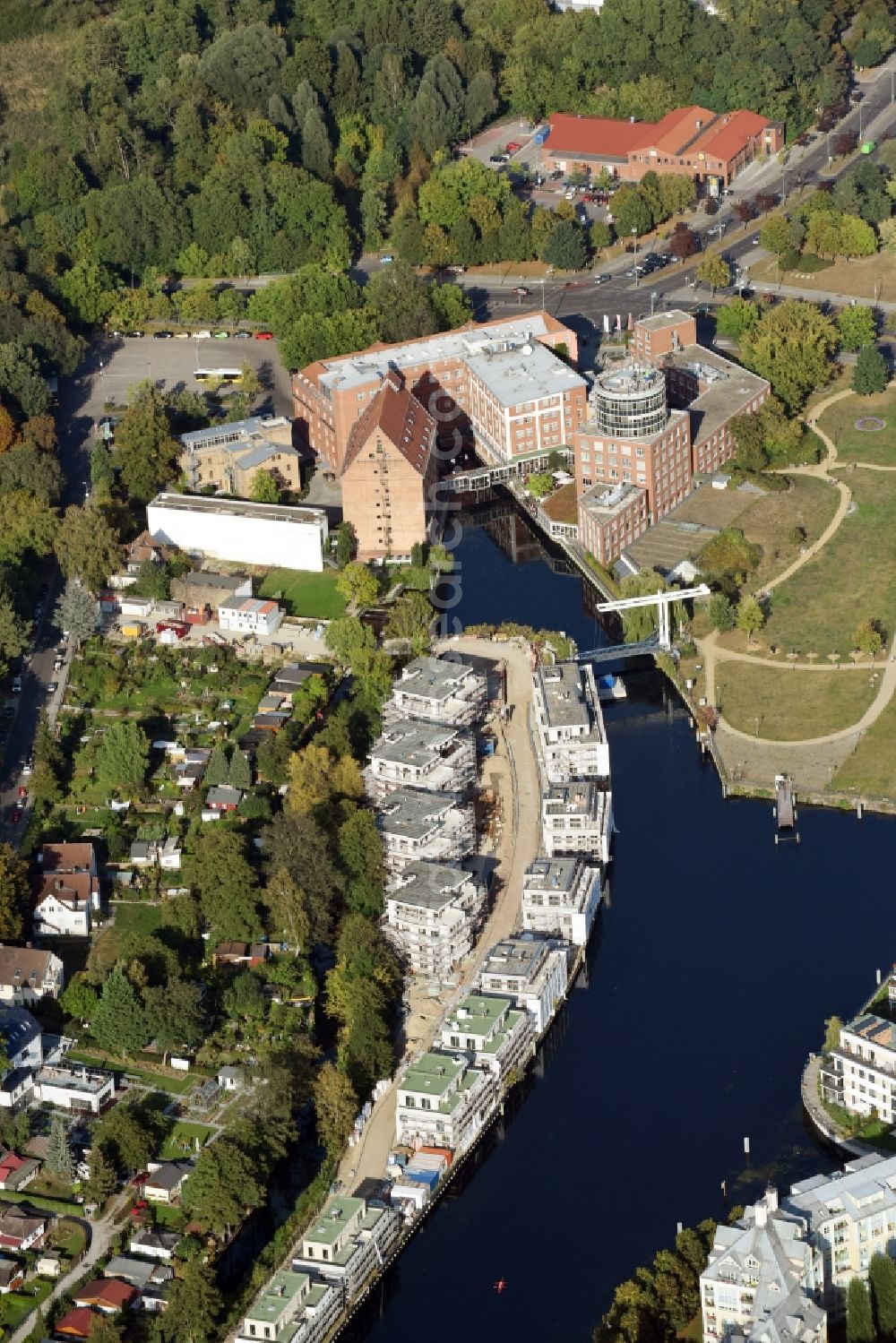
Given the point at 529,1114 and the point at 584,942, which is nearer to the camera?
the point at 529,1114

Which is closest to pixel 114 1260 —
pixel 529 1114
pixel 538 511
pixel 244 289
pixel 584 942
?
pixel 529 1114

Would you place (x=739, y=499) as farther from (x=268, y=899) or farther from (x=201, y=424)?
(x=268, y=899)

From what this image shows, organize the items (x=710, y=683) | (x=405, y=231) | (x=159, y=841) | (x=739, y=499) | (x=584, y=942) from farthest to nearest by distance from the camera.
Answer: (x=405, y=231), (x=739, y=499), (x=710, y=683), (x=159, y=841), (x=584, y=942)

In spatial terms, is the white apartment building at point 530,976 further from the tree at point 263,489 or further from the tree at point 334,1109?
the tree at point 263,489

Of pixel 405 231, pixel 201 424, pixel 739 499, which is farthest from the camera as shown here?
pixel 405 231

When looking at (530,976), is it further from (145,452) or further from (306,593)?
(145,452)

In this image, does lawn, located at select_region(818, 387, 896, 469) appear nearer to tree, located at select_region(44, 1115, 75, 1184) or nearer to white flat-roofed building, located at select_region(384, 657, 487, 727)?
white flat-roofed building, located at select_region(384, 657, 487, 727)
